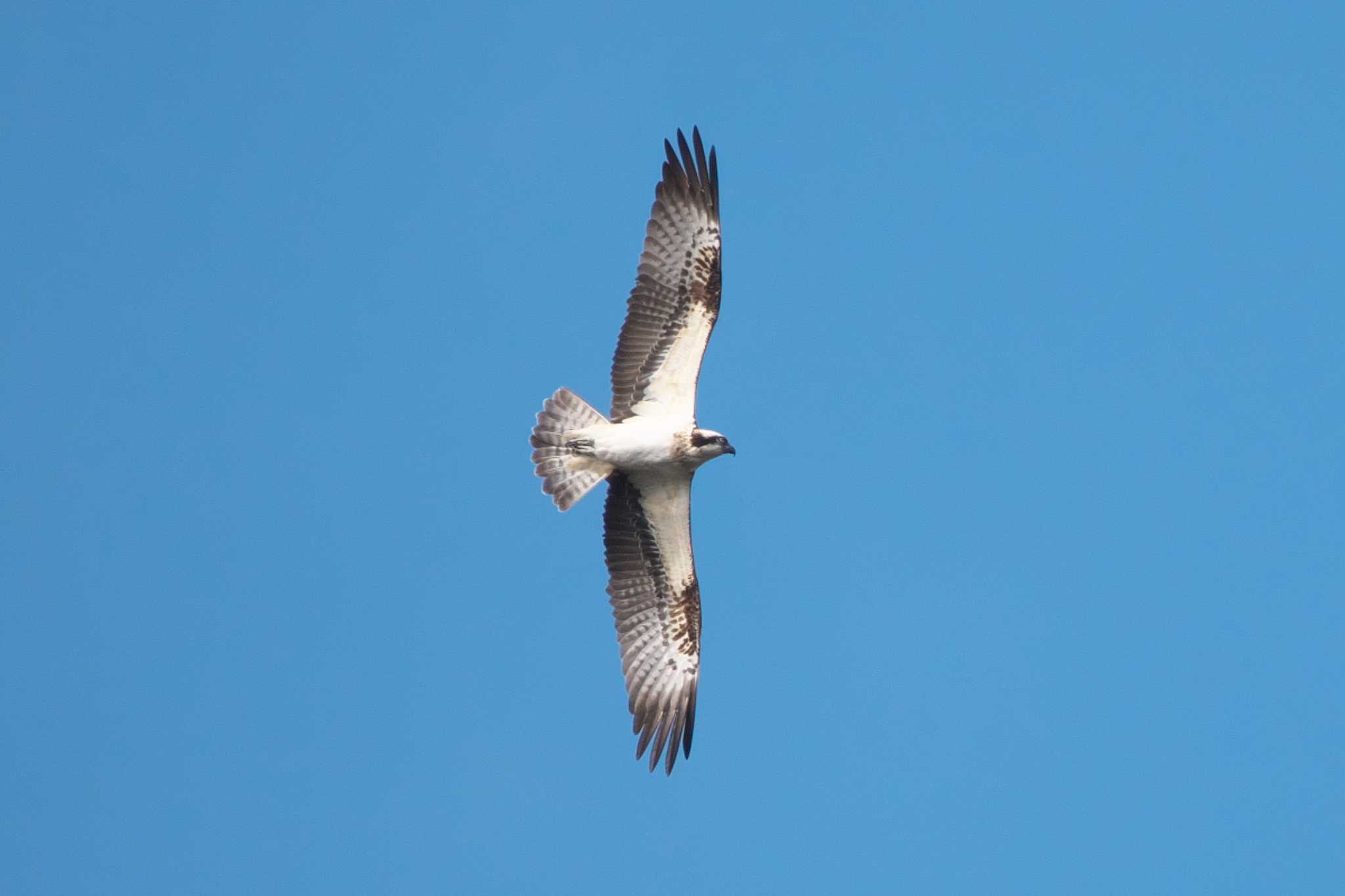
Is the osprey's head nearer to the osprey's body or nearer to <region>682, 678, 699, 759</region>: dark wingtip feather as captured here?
the osprey's body

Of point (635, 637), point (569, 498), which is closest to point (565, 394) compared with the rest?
point (569, 498)

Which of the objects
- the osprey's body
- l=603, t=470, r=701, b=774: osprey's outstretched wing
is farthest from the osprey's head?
l=603, t=470, r=701, b=774: osprey's outstretched wing

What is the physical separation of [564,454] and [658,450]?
826mm

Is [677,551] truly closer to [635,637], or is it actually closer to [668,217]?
[635,637]

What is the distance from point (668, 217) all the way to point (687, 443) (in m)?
1.83

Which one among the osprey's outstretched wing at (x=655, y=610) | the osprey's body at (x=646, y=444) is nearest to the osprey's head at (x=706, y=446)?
the osprey's body at (x=646, y=444)

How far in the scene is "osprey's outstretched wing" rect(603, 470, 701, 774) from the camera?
18.4 meters

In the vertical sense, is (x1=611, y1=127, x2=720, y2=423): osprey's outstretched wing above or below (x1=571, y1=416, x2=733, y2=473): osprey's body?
above

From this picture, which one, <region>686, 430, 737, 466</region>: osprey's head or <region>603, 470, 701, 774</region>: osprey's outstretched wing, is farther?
<region>603, 470, 701, 774</region>: osprey's outstretched wing

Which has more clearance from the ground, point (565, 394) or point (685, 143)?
point (685, 143)

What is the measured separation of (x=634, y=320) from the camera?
58.1 feet

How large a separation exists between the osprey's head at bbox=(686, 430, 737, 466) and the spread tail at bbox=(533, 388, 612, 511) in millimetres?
767

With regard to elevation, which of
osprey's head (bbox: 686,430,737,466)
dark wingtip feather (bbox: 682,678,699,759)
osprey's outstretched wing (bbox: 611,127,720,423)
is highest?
osprey's outstretched wing (bbox: 611,127,720,423)

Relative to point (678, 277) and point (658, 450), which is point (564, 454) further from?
point (678, 277)
